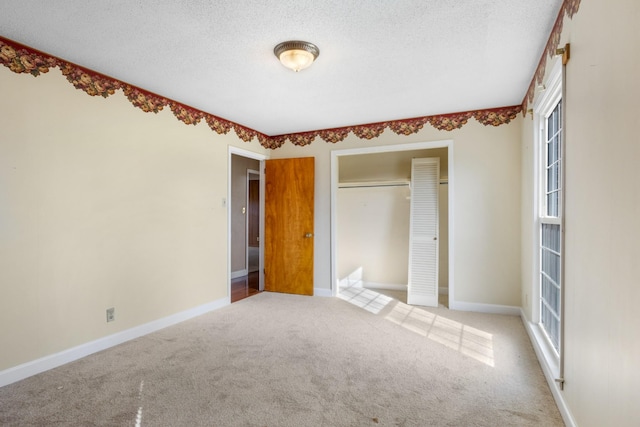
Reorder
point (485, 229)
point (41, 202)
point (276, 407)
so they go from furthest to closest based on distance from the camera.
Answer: point (485, 229), point (41, 202), point (276, 407)

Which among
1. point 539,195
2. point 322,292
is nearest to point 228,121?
point 322,292

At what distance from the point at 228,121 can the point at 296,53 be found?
2297 mm

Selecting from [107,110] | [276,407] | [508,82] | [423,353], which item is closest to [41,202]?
[107,110]

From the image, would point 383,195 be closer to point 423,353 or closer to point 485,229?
point 485,229

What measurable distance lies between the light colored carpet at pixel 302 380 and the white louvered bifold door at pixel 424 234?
770mm

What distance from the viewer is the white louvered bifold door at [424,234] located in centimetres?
438

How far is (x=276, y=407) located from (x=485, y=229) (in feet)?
10.4

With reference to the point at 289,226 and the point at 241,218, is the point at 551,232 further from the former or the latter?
the point at 241,218

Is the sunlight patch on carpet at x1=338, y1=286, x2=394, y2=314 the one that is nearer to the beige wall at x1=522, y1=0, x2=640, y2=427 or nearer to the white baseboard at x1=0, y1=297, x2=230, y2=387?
the white baseboard at x1=0, y1=297, x2=230, y2=387

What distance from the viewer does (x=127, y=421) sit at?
1917 millimetres

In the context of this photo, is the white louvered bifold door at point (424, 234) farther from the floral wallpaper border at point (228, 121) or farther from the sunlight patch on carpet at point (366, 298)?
the floral wallpaper border at point (228, 121)

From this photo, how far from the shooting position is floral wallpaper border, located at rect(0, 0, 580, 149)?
7.83ft

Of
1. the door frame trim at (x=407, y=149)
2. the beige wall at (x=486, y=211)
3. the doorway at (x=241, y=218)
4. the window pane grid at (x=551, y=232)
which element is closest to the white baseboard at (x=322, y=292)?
the door frame trim at (x=407, y=149)

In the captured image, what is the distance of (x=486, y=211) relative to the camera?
402 centimetres
